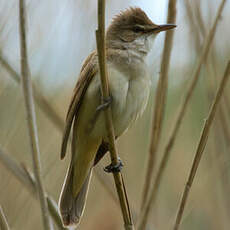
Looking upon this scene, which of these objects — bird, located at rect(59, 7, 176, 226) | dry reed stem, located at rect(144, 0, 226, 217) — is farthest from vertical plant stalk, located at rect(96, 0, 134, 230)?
bird, located at rect(59, 7, 176, 226)

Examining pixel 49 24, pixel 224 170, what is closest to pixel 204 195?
pixel 224 170

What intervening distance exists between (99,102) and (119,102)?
0.41 feet

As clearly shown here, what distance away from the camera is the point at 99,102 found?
2.56 metres

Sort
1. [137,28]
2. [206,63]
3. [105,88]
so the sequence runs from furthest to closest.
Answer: [137,28]
[206,63]
[105,88]

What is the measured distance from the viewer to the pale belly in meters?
2.53

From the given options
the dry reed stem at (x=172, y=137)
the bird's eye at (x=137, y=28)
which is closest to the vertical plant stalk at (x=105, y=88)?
the dry reed stem at (x=172, y=137)

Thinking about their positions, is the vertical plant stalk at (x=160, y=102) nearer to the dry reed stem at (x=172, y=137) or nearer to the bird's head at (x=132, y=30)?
the dry reed stem at (x=172, y=137)

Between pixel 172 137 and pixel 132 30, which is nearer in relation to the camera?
pixel 172 137

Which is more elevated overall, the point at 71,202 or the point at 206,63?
the point at 206,63

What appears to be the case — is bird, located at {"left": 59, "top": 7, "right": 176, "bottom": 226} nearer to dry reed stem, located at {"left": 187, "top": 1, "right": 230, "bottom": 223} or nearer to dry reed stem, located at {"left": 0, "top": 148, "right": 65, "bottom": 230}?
dry reed stem, located at {"left": 187, "top": 1, "right": 230, "bottom": 223}

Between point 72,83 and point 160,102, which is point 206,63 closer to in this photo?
point 160,102

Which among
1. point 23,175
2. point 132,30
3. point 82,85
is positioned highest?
point 132,30

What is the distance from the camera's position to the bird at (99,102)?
8.33ft

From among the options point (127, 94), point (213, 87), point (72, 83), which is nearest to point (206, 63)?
point (213, 87)
